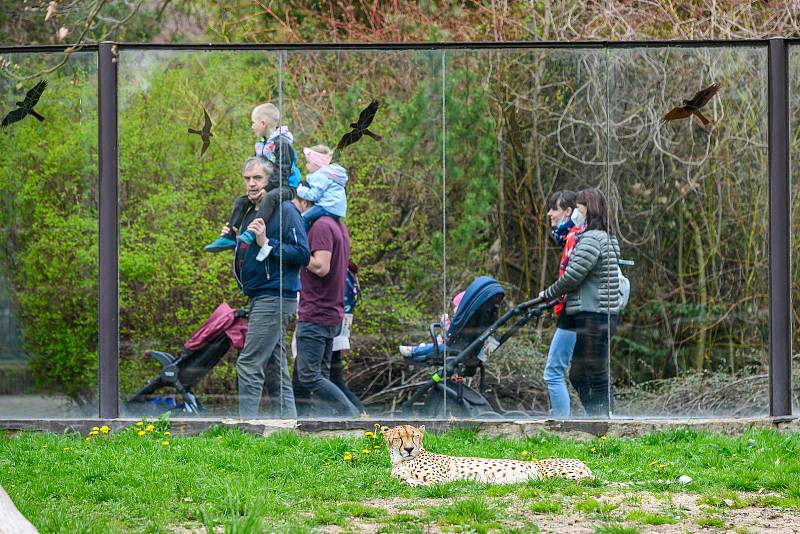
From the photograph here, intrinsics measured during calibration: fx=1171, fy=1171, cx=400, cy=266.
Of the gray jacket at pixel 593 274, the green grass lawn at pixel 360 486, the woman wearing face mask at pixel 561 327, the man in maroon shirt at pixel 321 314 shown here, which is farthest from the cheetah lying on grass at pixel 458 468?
the gray jacket at pixel 593 274

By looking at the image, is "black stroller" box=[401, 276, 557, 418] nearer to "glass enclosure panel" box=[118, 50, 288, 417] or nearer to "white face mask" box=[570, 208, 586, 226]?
"white face mask" box=[570, 208, 586, 226]

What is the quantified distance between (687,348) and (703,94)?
6.65 feet

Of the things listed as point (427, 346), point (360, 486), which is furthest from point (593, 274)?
point (360, 486)

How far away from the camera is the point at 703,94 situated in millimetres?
9305

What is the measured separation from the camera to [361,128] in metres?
9.39

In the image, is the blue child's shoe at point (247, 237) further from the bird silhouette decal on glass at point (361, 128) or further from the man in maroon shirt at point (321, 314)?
the bird silhouette decal on glass at point (361, 128)

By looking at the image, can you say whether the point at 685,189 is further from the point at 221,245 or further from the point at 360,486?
the point at 360,486

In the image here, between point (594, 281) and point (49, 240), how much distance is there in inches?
175

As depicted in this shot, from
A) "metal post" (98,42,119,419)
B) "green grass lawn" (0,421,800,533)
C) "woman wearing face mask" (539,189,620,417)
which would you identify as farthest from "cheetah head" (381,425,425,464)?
"metal post" (98,42,119,419)

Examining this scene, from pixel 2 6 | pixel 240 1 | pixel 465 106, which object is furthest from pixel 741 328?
pixel 2 6

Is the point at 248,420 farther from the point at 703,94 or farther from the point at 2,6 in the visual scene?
the point at 2,6

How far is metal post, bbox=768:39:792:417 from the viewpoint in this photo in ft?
30.2

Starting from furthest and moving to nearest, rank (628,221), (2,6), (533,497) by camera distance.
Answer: (2,6) → (628,221) → (533,497)

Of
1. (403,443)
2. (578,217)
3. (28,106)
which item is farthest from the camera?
(28,106)
